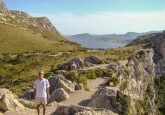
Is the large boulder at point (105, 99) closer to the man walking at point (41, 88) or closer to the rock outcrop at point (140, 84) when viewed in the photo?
the rock outcrop at point (140, 84)

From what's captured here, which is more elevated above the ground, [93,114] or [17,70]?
[93,114]

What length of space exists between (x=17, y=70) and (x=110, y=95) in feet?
245

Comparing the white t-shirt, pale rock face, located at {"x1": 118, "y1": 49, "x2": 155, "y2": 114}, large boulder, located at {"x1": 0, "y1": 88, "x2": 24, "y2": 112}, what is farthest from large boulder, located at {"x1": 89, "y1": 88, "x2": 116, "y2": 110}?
the white t-shirt

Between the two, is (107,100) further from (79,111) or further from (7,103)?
(7,103)

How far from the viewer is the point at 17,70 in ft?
329

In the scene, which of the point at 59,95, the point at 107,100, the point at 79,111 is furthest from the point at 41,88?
the point at 59,95

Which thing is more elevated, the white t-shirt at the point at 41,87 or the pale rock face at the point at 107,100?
the white t-shirt at the point at 41,87

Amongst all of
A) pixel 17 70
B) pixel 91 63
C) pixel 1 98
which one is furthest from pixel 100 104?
pixel 17 70

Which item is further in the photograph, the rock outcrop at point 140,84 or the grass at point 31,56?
the grass at point 31,56

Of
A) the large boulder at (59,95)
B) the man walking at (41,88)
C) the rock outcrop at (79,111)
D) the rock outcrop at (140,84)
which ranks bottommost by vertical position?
the large boulder at (59,95)

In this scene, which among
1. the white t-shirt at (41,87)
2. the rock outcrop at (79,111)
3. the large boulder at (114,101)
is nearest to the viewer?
the rock outcrop at (79,111)

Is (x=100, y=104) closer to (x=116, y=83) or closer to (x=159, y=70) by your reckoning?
(x=116, y=83)

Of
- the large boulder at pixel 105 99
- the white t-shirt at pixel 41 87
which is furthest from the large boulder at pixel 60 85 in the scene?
the white t-shirt at pixel 41 87

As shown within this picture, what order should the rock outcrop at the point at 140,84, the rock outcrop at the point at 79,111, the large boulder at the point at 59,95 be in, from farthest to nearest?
the large boulder at the point at 59,95 < the rock outcrop at the point at 140,84 < the rock outcrop at the point at 79,111
